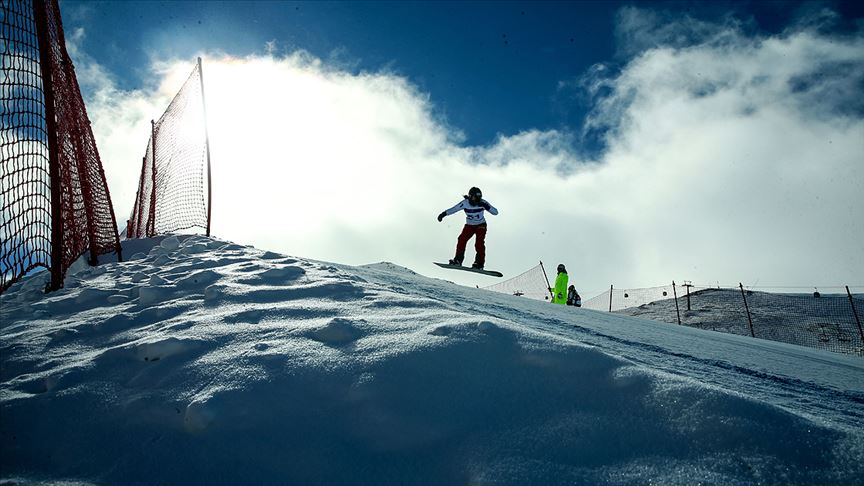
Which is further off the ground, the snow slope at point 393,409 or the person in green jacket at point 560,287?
the person in green jacket at point 560,287

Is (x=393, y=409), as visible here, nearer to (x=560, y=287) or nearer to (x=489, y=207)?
(x=489, y=207)

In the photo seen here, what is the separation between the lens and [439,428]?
164 centimetres

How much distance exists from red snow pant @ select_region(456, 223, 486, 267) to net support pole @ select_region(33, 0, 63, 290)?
660 centimetres

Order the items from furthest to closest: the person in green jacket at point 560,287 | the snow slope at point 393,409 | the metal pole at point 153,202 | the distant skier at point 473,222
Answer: the person in green jacket at point 560,287 < the distant skier at point 473,222 < the metal pole at point 153,202 < the snow slope at point 393,409

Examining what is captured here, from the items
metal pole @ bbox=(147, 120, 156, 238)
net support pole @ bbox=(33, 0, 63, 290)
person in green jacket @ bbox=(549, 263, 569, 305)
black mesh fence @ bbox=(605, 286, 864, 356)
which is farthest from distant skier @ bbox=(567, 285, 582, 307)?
net support pole @ bbox=(33, 0, 63, 290)

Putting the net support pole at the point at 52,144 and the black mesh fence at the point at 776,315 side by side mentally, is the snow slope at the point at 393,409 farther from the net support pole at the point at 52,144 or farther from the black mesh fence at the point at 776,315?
the black mesh fence at the point at 776,315

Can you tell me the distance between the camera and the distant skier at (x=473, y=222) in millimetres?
9227

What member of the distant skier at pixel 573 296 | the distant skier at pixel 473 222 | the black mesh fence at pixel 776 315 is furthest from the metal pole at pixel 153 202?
the black mesh fence at pixel 776 315

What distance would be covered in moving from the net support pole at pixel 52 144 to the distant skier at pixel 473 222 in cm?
636

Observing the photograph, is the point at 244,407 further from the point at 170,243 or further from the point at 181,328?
the point at 170,243

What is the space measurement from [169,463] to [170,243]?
484 centimetres

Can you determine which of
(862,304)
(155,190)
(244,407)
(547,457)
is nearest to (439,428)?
(547,457)

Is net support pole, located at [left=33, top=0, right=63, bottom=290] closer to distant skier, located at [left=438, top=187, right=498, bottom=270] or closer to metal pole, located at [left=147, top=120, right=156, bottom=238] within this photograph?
metal pole, located at [left=147, top=120, right=156, bottom=238]

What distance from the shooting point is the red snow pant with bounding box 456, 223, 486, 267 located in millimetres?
9352
